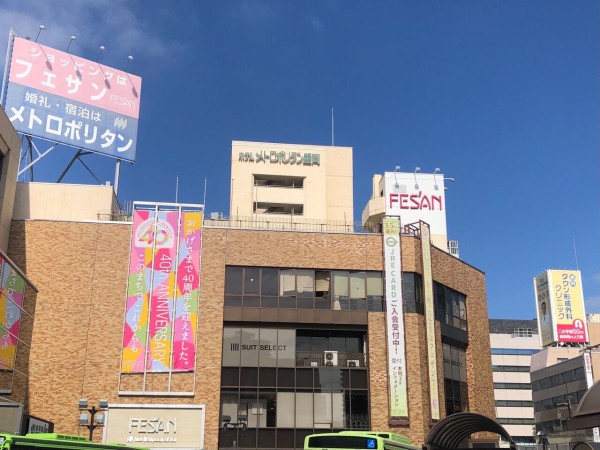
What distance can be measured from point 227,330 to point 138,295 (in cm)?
499

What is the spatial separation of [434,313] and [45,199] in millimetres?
22551

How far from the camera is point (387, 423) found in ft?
115

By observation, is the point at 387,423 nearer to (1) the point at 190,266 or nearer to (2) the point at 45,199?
(1) the point at 190,266

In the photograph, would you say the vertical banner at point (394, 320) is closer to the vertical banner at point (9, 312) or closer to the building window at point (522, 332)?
the vertical banner at point (9, 312)

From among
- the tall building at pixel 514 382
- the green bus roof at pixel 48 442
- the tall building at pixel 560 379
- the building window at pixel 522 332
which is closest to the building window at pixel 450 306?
the green bus roof at pixel 48 442

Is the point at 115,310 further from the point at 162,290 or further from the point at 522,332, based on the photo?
the point at 522,332

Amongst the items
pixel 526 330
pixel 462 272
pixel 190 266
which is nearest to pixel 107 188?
pixel 190 266

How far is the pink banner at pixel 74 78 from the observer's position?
40094 millimetres

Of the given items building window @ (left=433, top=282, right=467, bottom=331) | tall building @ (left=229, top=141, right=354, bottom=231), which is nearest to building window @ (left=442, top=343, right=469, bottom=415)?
building window @ (left=433, top=282, right=467, bottom=331)

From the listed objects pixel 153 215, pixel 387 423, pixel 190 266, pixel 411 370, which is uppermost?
pixel 153 215

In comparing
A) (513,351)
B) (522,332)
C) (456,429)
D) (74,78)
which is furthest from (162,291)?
(522,332)

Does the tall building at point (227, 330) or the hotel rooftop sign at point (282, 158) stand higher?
the hotel rooftop sign at point (282, 158)

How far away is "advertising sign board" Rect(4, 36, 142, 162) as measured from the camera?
3972 cm

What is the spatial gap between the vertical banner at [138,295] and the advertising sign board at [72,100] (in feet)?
24.9
